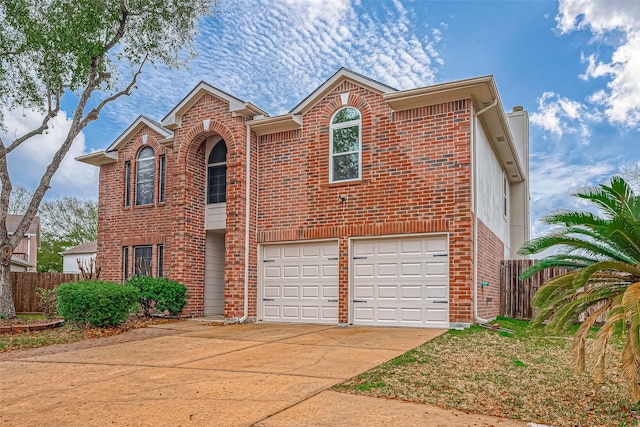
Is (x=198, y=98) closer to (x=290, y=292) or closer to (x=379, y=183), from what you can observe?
(x=379, y=183)

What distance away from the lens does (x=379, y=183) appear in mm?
12070

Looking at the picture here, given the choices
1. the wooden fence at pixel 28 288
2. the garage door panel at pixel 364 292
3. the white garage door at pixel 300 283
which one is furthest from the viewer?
the wooden fence at pixel 28 288

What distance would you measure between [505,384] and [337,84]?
8784 millimetres

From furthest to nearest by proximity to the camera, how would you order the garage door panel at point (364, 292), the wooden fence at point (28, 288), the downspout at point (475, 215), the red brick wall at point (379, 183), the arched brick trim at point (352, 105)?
1. the wooden fence at point (28, 288)
2. the arched brick trim at point (352, 105)
3. the garage door panel at point (364, 292)
4. the red brick wall at point (379, 183)
5. the downspout at point (475, 215)

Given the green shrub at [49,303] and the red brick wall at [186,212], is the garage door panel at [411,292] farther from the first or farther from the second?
the green shrub at [49,303]

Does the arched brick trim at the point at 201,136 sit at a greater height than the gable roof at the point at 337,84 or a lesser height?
lesser

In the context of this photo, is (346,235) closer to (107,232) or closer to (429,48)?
(429,48)

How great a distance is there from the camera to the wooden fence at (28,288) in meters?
19.7

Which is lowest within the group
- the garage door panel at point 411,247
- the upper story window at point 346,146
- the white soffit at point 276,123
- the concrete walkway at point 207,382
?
the concrete walkway at point 207,382

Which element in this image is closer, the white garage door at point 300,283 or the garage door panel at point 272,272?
the white garage door at point 300,283

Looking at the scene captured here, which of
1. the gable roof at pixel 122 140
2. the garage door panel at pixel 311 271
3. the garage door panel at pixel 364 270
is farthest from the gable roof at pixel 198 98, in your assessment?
the garage door panel at pixel 364 270

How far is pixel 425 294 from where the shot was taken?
11.4 metres

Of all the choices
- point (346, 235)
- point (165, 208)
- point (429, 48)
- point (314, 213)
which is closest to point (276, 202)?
point (314, 213)

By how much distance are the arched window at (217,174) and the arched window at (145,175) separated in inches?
A: 106
